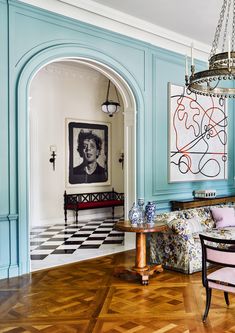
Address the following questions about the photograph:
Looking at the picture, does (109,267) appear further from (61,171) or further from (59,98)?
(59,98)

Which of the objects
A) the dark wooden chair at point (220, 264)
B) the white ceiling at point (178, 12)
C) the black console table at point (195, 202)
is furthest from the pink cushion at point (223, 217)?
the white ceiling at point (178, 12)

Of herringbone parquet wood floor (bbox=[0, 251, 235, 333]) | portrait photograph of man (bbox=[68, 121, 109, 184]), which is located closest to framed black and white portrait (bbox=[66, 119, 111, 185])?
portrait photograph of man (bbox=[68, 121, 109, 184])

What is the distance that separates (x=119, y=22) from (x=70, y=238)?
3.86m

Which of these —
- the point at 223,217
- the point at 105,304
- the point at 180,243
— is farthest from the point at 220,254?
the point at 223,217

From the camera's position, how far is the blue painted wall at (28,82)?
452 cm

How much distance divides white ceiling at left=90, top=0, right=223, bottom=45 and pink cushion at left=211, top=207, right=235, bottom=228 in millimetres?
3011

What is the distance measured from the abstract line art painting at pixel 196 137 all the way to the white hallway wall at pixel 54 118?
10.2ft

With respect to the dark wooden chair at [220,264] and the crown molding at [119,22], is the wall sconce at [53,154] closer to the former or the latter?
the crown molding at [119,22]

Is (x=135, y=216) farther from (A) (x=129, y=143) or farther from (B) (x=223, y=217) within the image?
(A) (x=129, y=143)

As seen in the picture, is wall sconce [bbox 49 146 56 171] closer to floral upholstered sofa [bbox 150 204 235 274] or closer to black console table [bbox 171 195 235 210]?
black console table [bbox 171 195 235 210]

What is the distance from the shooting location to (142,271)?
4.37m

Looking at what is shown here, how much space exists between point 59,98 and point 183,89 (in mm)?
3223

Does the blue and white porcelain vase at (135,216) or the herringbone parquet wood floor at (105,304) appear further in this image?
the blue and white porcelain vase at (135,216)

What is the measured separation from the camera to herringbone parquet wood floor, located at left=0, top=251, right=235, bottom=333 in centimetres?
314
